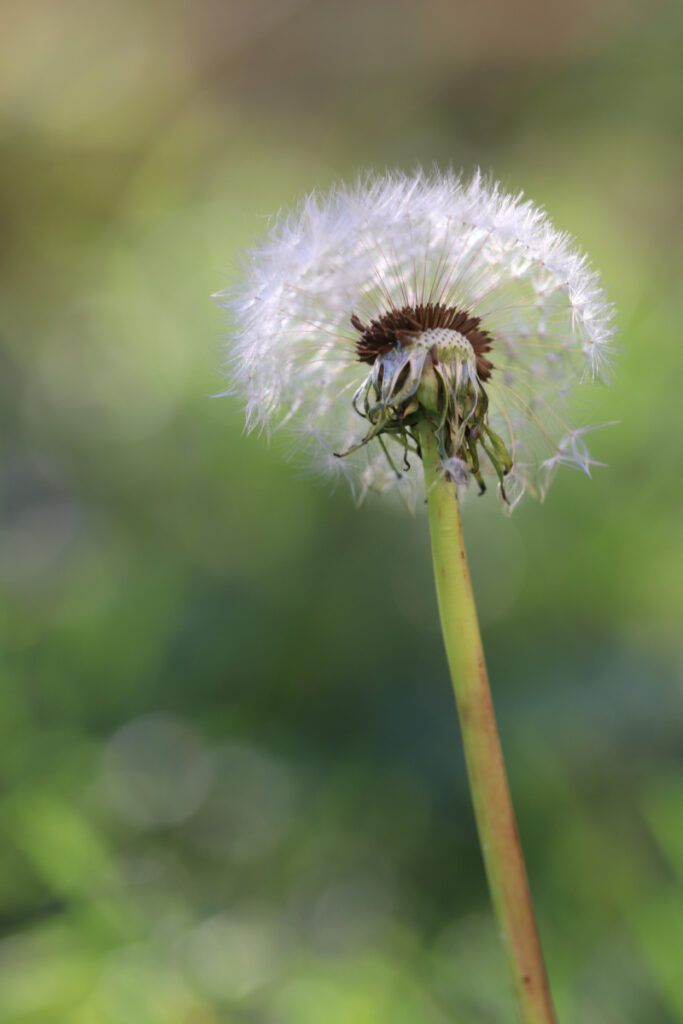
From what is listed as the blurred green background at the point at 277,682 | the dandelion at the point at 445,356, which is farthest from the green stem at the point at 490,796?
the blurred green background at the point at 277,682

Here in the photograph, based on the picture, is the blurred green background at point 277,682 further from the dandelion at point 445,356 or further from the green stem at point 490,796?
the green stem at point 490,796

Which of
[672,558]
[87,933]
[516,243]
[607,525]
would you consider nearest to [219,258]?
[607,525]

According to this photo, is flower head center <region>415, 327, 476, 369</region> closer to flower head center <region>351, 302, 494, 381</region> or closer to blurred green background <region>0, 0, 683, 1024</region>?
flower head center <region>351, 302, 494, 381</region>

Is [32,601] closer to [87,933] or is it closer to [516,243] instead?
[87,933]

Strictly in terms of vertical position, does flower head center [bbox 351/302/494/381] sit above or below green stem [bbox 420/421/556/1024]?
above

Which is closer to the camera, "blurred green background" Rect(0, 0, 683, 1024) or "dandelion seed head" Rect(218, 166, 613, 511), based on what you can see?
"dandelion seed head" Rect(218, 166, 613, 511)

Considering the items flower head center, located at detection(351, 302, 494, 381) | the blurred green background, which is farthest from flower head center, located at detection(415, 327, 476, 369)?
the blurred green background

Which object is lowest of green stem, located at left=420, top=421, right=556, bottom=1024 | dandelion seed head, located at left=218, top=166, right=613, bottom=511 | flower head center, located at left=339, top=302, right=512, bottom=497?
green stem, located at left=420, top=421, right=556, bottom=1024

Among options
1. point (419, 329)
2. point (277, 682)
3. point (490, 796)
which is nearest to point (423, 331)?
point (419, 329)
